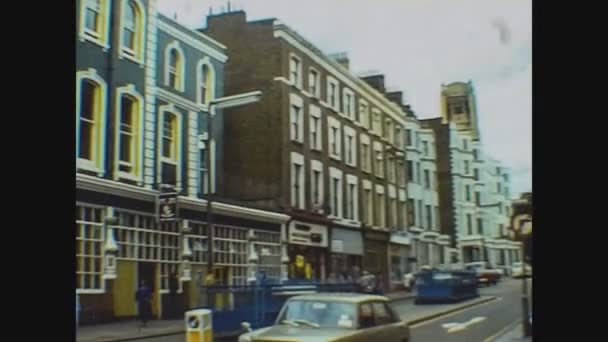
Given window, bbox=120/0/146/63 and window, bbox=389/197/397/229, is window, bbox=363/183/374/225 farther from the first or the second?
window, bbox=120/0/146/63

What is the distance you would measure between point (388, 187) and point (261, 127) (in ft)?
2.04

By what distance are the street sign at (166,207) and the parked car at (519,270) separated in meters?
1.48

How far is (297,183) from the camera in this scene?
327cm

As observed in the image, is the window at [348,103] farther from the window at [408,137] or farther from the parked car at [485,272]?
the parked car at [485,272]

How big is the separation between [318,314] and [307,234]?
38 centimetres

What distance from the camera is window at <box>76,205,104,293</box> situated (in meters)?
2.97

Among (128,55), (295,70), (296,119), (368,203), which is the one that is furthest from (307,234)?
(128,55)

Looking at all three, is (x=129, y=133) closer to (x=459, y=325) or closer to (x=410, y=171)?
(x=410, y=171)

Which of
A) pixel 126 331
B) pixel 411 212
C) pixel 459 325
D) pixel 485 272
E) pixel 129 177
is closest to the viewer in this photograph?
pixel 126 331

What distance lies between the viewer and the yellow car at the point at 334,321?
2.94 metres

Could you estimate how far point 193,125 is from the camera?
3229mm
